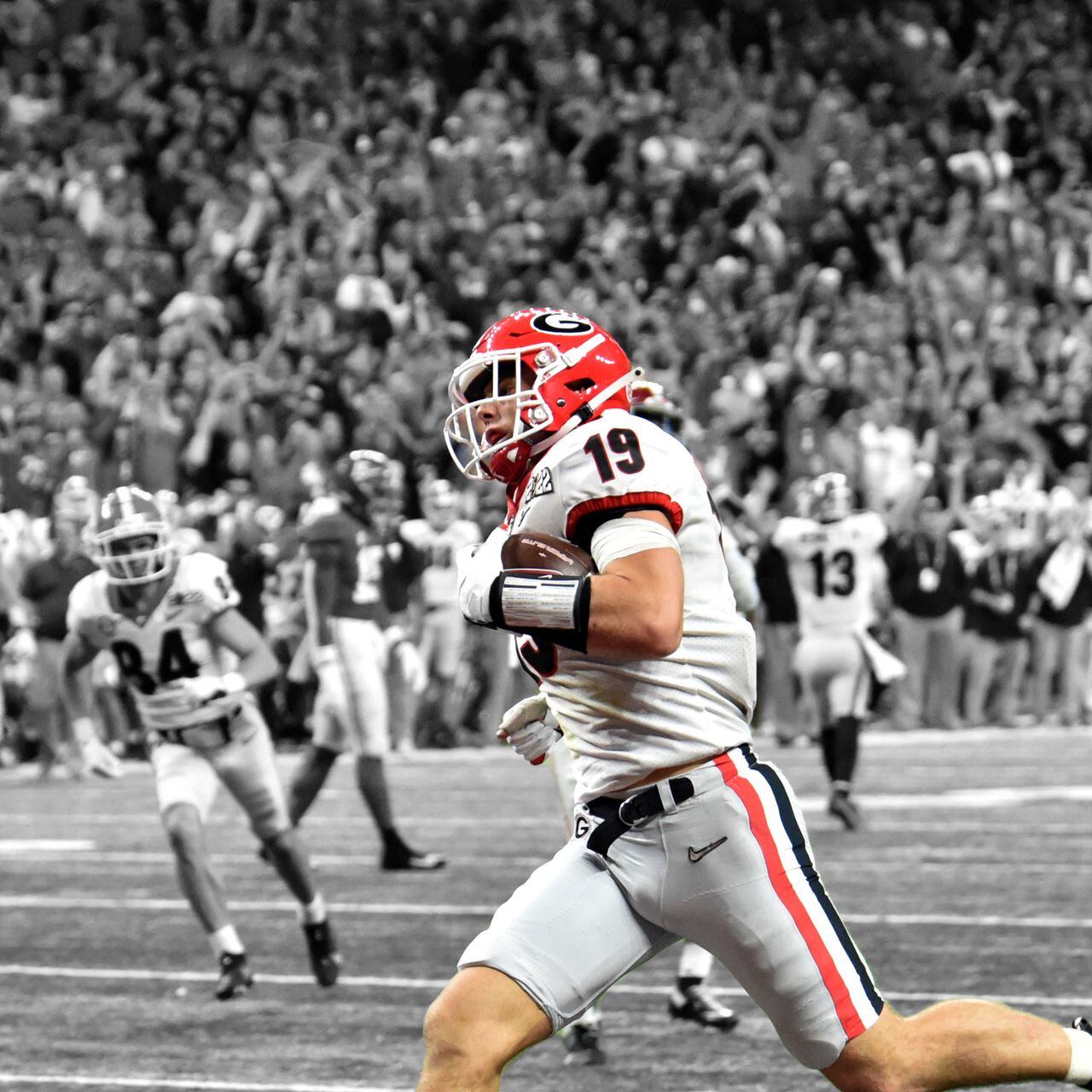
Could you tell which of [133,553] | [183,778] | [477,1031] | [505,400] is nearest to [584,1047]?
[183,778]

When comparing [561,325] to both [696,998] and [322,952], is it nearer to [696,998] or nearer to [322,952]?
[696,998]

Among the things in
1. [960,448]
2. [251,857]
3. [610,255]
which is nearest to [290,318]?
[610,255]

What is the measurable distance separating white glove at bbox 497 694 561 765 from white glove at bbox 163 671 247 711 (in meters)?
2.97

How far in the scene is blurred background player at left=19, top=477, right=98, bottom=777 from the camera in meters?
15.0

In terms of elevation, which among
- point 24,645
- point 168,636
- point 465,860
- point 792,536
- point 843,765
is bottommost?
point 24,645

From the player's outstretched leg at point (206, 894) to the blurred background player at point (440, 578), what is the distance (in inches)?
332

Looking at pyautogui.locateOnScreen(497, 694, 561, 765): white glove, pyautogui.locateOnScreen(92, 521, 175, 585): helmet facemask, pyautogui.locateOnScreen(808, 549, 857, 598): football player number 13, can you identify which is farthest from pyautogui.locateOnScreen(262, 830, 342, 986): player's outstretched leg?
pyautogui.locateOnScreen(808, 549, 857, 598): football player number 13

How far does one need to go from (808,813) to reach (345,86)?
1143cm

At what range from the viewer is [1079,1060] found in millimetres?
3805

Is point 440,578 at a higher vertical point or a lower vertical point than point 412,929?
lower

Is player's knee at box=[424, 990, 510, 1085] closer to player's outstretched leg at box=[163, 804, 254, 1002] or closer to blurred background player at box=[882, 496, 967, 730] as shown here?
player's outstretched leg at box=[163, 804, 254, 1002]

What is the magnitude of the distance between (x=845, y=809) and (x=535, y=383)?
7.14m

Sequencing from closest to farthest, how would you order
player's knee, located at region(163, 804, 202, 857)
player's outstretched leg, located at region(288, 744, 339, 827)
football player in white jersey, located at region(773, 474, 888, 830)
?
player's knee, located at region(163, 804, 202, 857)
player's outstretched leg, located at region(288, 744, 339, 827)
football player in white jersey, located at region(773, 474, 888, 830)

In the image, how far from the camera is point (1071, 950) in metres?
7.48
